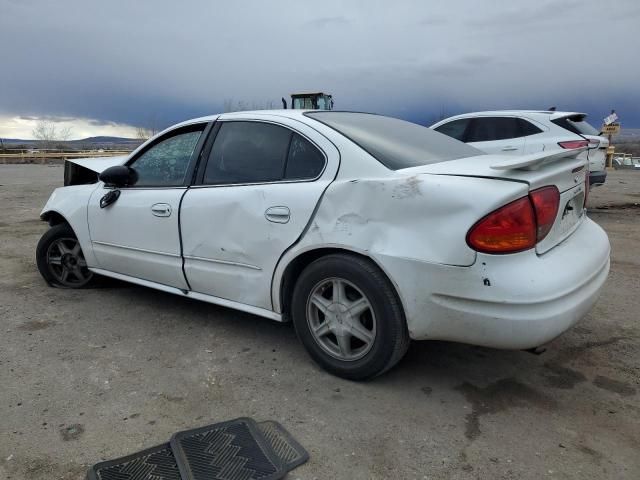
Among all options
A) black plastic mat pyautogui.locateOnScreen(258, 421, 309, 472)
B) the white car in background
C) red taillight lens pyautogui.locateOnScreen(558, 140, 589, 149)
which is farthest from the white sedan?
the white car in background

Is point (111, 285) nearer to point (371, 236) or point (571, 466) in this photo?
point (371, 236)

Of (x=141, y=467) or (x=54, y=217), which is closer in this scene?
(x=141, y=467)

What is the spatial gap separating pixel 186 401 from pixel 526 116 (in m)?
7.19

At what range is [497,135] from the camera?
8188 millimetres

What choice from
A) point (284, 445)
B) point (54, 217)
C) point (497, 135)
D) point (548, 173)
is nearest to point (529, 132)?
point (497, 135)

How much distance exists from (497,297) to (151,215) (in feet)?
8.18

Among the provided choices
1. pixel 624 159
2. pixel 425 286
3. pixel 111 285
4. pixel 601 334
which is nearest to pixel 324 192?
pixel 425 286

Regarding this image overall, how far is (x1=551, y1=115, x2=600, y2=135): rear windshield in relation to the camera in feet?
25.3

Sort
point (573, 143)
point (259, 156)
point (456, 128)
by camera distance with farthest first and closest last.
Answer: point (456, 128) → point (573, 143) → point (259, 156)

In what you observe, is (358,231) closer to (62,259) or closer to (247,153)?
(247,153)

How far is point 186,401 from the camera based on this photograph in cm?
273

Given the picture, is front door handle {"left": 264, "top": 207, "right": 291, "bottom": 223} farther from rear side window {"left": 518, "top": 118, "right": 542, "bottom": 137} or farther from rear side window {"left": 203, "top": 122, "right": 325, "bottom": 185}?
rear side window {"left": 518, "top": 118, "right": 542, "bottom": 137}

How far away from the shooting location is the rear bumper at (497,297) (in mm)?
2318

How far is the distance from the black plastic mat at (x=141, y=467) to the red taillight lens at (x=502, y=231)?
168 cm
